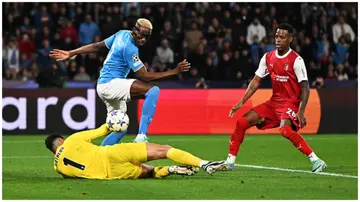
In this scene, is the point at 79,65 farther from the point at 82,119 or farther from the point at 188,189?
the point at 188,189

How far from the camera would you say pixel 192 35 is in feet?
77.3

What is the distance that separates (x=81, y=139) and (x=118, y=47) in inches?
84.1

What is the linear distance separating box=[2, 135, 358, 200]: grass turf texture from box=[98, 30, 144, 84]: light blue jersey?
60.9 inches

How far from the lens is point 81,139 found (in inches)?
460

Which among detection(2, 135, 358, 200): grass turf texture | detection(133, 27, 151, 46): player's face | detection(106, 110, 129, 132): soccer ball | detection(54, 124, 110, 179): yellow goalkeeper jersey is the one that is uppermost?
detection(133, 27, 151, 46): player's face

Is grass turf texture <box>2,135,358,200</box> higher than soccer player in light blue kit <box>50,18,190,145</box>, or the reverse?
soccer player in light blue kit <box>50,18,190,145</box>

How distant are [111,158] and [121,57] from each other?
7.57 feet

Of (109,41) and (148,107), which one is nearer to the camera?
(148,107)

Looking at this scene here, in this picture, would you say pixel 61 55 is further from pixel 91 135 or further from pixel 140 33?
pixel 91 135

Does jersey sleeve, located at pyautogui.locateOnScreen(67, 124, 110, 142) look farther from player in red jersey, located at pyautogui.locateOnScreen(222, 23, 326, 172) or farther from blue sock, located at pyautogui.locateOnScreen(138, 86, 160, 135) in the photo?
player in red jersey, located at pyautogui.locateOnScreen(222, 23, 326, 172)

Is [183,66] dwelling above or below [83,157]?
above

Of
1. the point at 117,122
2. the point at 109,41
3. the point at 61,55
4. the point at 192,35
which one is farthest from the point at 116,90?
the point at 192,35

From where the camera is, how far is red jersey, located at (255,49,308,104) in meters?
12.7

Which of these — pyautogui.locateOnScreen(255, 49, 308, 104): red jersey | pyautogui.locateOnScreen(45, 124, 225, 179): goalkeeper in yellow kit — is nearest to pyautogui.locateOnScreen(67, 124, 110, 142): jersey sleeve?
pyautogui.locateOnScreen(45, 124, 225, 179): goalkeeper in yellow kit
